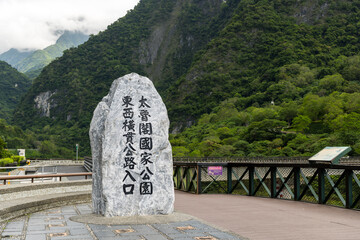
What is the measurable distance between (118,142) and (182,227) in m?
2.33

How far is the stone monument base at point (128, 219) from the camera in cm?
698

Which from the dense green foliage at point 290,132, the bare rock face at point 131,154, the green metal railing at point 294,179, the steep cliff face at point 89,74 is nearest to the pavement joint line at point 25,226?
the bare rock face at point 131,154

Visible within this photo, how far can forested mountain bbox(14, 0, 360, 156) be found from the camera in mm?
72375

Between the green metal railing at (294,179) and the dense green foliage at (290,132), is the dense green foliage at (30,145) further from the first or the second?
the green metal railing at (294,179)

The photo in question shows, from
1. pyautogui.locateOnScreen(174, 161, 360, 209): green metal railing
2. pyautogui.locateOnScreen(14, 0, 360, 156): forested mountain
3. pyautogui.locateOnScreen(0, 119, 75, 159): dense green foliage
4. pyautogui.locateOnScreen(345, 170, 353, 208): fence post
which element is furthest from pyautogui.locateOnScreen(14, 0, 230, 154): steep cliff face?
pyautogui.locateOnScreen(345, 170, 353, 208): fence post

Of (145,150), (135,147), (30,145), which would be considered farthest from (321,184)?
(30,145)

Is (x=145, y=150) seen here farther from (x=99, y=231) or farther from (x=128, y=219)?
(x=99, y=231)

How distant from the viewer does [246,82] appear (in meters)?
127

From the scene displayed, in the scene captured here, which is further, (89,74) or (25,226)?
(89,74)

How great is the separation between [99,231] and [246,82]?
124511 millimetres

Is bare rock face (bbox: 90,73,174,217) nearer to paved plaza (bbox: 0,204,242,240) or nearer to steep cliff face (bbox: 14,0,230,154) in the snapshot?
paved plaza (bbox: 0,204,242,240)

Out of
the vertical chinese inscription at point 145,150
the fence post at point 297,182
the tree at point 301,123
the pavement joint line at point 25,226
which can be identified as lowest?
the pavement joint line at point 25,226

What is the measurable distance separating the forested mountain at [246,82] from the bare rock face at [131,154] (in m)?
49.8

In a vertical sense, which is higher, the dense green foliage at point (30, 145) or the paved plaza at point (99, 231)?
the dense green foliage at point (30, 145)
